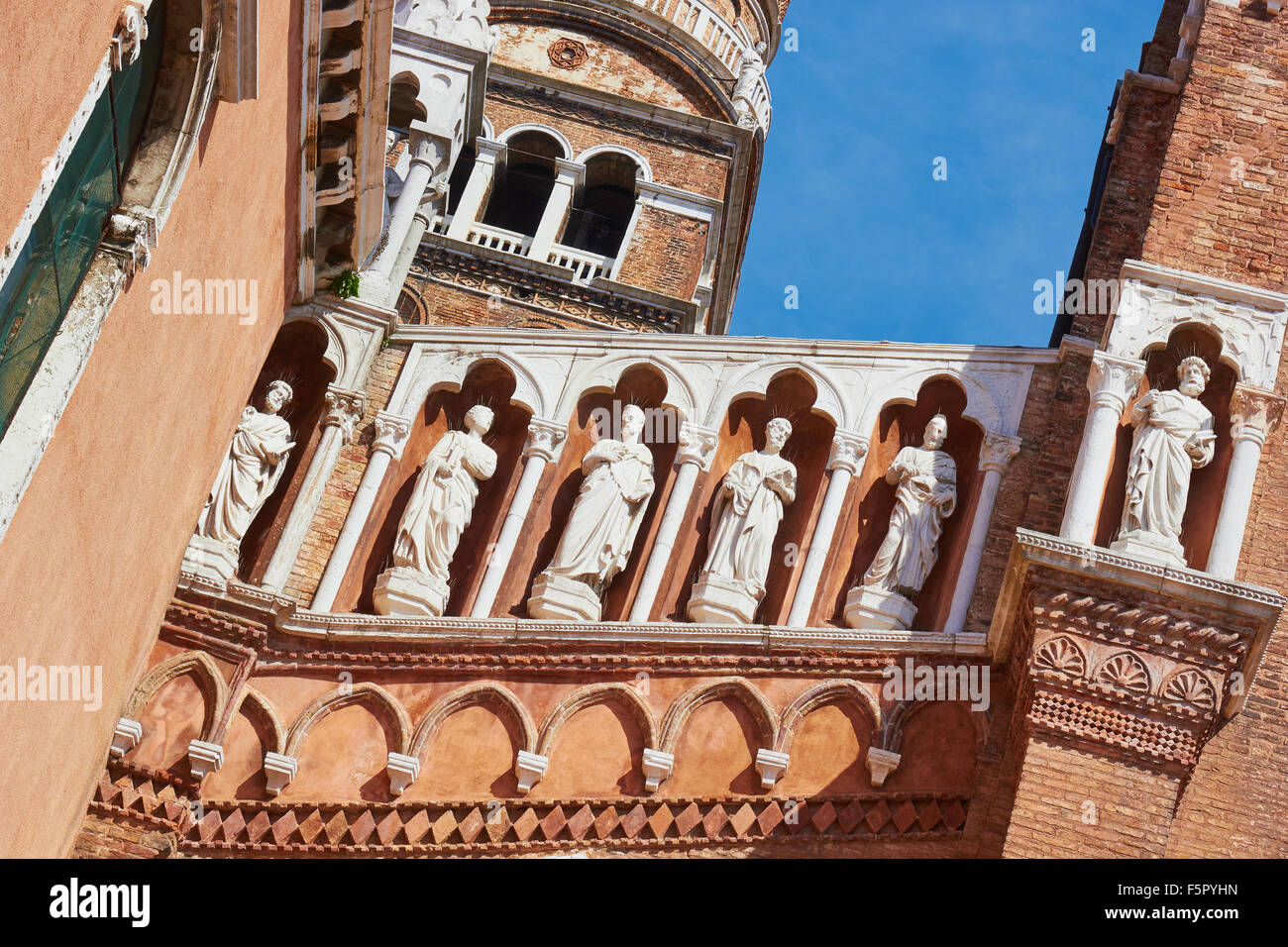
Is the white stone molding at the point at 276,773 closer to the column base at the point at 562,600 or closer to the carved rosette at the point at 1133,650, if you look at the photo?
the column base at the point at 562,600

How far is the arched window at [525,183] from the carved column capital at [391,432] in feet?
41.4

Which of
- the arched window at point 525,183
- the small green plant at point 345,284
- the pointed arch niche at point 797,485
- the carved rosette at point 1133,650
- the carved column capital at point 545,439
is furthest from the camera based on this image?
the arched window at point 525,183

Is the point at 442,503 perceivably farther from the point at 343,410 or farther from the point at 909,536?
the point at 909,536

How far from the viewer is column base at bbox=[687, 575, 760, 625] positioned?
13.2m

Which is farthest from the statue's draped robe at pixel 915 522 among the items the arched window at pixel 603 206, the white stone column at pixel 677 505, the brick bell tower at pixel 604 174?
the arched window at pixel 603 206

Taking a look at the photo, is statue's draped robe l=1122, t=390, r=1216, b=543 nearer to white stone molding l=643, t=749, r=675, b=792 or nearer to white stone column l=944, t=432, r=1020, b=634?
white stone column l=944, t=432, r=1020, b=634

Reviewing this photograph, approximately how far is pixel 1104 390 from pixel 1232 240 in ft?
5.06

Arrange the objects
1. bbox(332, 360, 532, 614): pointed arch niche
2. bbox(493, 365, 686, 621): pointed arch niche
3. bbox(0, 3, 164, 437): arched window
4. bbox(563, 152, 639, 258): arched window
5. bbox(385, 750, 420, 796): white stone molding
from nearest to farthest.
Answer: bbox(0, 3, 164, 437): arched window → bbox(385, 750, 420, 796): white stone molding → bbox(493, 365, 686, 621): pointed arch niche → bbox(332, 360, 532, 614): pointed arch niche → bbox(563, 152, 639, 258): arched window

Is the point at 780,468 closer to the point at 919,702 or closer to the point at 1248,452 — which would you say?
the point at 919,702

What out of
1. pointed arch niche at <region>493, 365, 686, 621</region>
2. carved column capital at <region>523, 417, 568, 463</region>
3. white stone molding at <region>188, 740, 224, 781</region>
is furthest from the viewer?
carved column capital at <region>523, 417, 568, 463</region>

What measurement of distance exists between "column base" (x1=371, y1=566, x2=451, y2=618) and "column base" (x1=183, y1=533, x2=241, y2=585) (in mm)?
988

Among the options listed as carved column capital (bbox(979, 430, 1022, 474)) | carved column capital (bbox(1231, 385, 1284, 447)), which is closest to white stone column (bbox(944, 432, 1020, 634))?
carved column capital (bbox(979, 430, 1022, 474))

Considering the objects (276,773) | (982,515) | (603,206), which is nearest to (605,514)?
(982,515)

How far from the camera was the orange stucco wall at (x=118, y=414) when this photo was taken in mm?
9094
